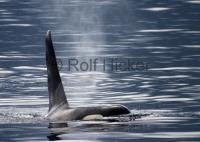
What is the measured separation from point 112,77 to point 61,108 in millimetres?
7905

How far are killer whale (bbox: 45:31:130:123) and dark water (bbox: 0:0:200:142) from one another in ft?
0.70

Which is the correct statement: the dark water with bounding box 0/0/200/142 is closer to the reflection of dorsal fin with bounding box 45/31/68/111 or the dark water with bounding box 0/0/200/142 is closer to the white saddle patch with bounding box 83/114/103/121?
the white saddle patch with bounding box 83/114/103/121

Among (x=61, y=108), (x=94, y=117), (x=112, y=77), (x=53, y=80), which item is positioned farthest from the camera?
(x=112, y=77)

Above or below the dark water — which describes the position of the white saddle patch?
above

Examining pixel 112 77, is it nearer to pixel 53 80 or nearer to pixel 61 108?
pixel 53 80

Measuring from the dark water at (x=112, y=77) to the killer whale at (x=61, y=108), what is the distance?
213 mm

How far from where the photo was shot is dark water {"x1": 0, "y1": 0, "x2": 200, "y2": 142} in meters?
21.0

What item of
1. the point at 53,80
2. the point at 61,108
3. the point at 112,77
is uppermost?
the point at 53,80

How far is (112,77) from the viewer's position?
99.7ft

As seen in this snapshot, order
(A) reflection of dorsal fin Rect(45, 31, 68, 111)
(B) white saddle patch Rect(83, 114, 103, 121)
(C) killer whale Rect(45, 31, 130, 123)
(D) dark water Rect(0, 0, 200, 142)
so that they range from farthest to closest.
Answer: (A) reflection of dorsal fin Rect(45, 31, 68, 111) < (C) killer whale Rect(45, 31, 130, 123) < (B) white saddle patch Rect(83, 114, 103, 121) < (D) dark water Rect(0, 0, 200, 142)

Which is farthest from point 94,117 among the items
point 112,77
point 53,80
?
point 112,77

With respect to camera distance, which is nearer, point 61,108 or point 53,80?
point 61,108

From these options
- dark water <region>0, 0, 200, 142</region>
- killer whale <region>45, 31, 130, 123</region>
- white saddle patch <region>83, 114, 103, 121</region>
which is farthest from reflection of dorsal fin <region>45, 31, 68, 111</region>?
white saddle patch <region>83, 114, 103, 121</region>

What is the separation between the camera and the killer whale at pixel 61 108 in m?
21.5
